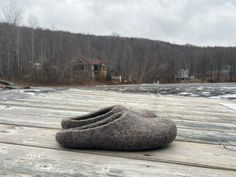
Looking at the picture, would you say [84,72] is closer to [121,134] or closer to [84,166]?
[121,134]

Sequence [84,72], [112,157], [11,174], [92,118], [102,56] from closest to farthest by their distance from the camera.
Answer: [11,174]
[112,157]
[92,118]
[84,72]
[102,56]

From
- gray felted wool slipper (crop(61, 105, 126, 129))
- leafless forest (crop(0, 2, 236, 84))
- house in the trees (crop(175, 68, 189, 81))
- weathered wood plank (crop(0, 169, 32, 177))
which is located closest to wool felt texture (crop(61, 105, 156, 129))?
gray felted wool slipper (crop(61, 105, 126, 129))

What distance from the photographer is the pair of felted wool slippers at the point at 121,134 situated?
1.13 metres

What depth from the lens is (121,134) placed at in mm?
1125

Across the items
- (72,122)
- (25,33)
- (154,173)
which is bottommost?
(154,173)

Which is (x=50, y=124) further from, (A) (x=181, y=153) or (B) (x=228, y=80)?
(B) (x=228, y=80)

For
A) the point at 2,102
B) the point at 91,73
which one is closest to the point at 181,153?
the point at 2,102

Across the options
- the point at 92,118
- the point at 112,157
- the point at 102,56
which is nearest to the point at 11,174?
the point at 112,157

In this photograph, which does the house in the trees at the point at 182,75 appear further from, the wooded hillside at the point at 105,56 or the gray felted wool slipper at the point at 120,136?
the gray felted wool slipper at the point at 120,136

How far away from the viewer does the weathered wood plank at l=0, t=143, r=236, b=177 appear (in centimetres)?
94

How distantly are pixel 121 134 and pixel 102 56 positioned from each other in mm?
64082

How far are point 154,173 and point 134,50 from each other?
66756mm

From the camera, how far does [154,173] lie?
0.95 meters

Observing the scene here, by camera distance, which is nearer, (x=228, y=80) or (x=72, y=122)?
(x=72, y=122)
